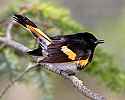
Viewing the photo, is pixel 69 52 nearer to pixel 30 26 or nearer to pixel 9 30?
pixel 30 26

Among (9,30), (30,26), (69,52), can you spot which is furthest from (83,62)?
(9,30)

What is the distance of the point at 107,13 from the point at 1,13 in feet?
7.83

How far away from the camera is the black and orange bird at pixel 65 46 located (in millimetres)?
1314

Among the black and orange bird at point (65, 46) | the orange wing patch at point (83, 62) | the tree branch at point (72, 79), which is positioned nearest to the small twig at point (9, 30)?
the tree branch at point (72, 79)

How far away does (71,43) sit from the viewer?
1.35 m

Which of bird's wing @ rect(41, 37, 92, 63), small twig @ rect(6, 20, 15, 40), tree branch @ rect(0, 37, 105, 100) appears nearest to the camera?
tree branch @ rect(0, 37, 105, 100)

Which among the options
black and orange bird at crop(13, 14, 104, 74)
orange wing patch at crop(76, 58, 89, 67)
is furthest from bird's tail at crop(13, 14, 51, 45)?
orange wing patch at crop(76, 58, 89, 67)

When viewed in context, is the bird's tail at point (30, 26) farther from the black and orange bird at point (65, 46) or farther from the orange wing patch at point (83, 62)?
the orange wing patch at point (83, 62)

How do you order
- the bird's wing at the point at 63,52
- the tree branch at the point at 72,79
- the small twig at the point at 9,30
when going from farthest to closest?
the small twig at the point at 9,30 < the bird's wing at the point at 63,52 < the tree branch at the point at 72,79

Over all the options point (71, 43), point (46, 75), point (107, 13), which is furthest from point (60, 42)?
point (107, 13)

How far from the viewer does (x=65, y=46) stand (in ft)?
4.39

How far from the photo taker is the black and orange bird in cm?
131

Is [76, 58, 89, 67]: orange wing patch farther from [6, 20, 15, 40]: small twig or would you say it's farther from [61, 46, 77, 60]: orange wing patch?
[6, 20, 15, 40]: small twig

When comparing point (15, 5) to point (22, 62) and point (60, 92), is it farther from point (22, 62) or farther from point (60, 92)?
point (60, 92)
